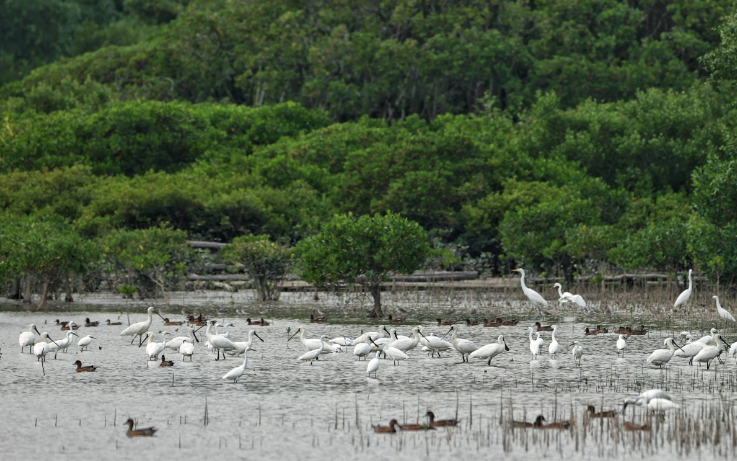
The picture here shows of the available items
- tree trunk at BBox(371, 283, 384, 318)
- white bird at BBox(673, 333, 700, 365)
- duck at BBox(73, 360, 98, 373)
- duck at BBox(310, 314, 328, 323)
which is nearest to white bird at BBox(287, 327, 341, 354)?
duck at BBox(73, 360, 98, 373)

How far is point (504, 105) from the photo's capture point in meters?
70.9

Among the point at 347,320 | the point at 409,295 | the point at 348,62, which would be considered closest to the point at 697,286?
the point at 409,295

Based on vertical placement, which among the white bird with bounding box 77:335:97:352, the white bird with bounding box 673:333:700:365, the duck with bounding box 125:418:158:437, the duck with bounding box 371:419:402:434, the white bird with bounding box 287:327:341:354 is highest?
the white bird with bounding box 673:333:700:365

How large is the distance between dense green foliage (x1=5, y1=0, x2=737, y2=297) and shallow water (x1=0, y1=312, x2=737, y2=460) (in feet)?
35.8

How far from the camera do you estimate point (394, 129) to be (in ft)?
180

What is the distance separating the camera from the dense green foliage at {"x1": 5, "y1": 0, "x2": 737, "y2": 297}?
39219 mm

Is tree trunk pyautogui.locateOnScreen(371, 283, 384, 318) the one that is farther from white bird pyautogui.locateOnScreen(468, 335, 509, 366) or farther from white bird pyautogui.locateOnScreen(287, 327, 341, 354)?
white bird pyautogui.locateOnScreen(468, 335, 509, 366)

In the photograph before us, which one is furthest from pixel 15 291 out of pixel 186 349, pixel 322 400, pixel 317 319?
pixel 322 400

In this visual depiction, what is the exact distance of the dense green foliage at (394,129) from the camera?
39219 millimetres

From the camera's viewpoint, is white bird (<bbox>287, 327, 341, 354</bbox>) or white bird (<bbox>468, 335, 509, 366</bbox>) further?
white bird (<bbox>287, 327, 341, 354</bbox>)

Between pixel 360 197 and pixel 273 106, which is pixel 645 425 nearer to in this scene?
pixel 360 197

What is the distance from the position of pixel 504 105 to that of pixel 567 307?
3978 centimetres

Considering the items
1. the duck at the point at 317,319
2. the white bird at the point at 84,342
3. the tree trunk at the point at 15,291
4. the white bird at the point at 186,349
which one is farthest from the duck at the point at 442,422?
the tree trunk at the point at 15,291

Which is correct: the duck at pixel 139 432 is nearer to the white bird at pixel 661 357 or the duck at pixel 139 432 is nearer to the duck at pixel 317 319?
the white bird at pixel 661 357
